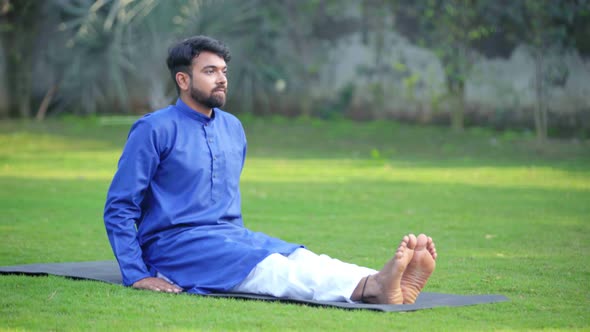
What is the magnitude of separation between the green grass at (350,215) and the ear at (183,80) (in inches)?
47.2

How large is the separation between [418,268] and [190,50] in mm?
1771

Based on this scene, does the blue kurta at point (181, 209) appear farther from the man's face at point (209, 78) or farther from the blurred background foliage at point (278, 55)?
the blurred background foliage at point (278, 55)

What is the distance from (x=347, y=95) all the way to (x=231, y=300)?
16001 millimetres

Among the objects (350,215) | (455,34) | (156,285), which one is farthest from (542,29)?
(156,285)

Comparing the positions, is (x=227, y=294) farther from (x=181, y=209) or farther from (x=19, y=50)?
(x=19, y=50)

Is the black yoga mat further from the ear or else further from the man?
the ear

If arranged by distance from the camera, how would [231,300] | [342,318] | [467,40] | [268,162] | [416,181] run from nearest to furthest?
1. [342,318]
2. [231,300]
3. [416,181]
4. [268,162]
5. [467,40]

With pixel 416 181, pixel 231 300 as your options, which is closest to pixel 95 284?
pixel 231 300

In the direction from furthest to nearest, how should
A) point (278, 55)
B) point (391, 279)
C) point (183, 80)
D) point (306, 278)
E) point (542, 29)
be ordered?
point (278, 55)
point (542, 29)
point (183, 80)
point (306, 278)
point (391, 279)

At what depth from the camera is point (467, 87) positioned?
63.9ft

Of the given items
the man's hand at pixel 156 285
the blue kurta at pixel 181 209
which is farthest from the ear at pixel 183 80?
the man's hand at pixel 156 285

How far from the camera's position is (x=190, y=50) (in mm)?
5641

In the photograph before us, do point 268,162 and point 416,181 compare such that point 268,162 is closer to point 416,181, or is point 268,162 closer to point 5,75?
point 416,181

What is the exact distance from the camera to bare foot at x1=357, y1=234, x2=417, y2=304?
495 centimetres
